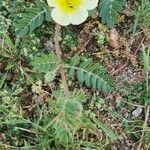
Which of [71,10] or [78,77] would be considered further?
[78,77]

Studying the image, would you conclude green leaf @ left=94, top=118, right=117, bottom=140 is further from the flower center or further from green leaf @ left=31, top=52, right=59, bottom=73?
the flower center

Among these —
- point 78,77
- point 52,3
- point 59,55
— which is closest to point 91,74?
point 78,77

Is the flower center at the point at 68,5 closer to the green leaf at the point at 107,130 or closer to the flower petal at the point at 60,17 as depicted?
the flower petal at the point at 60,17

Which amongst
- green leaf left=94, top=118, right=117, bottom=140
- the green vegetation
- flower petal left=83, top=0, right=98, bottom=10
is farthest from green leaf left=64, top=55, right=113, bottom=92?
flower petal left=83, top=0, right=98, bottom=10

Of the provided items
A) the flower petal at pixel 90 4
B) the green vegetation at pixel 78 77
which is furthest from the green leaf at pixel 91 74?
the flower petal at pixel 90 4

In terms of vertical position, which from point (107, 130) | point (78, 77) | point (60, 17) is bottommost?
point (107, 130)

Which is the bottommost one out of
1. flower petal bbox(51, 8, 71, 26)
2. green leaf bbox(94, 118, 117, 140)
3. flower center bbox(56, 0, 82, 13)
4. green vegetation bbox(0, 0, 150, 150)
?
green leaf bbox(94, 118, 117, 140)

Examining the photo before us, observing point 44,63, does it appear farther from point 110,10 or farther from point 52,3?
point 110,10
